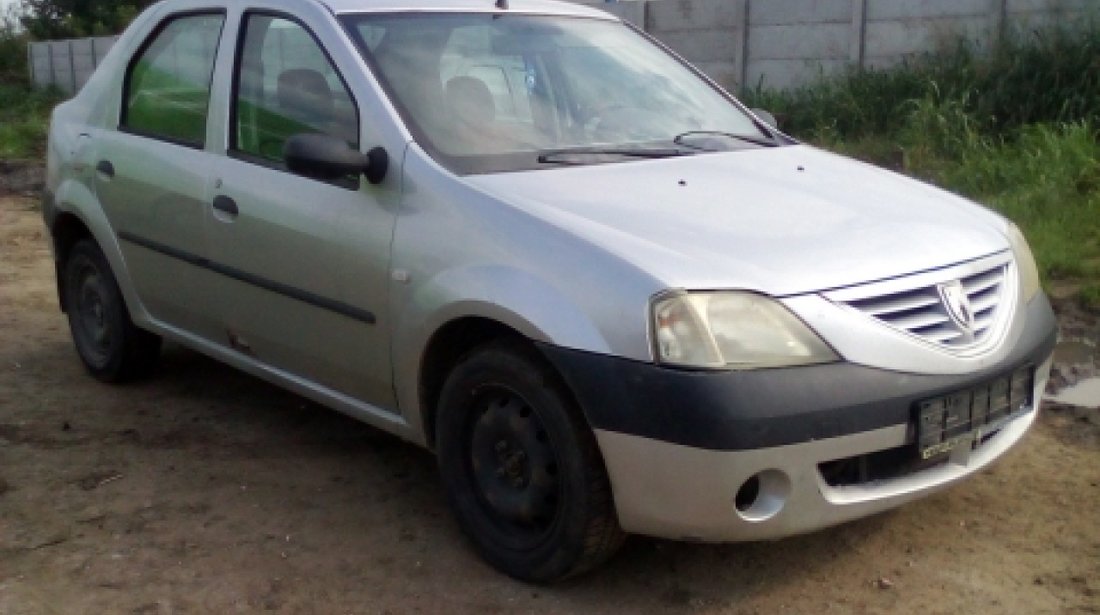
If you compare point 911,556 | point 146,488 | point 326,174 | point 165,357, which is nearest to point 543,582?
point 911,556

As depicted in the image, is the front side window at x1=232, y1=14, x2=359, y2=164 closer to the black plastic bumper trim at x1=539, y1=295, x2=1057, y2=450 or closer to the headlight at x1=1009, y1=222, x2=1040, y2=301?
the black plastic bumper trim at x1=539, y1=295, x2=1057, y2=450

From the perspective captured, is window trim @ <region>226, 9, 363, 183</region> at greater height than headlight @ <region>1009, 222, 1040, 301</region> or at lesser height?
greater

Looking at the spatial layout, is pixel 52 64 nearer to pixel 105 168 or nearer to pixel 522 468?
pixel 105 168

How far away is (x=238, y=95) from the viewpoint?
4.45m

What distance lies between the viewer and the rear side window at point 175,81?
15.2 ft

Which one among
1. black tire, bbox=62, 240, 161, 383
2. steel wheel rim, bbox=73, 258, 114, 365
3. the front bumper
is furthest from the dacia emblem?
steel wheel rim, bbox=73, 258, 114, 365

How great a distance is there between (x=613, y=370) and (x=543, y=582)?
75 cm

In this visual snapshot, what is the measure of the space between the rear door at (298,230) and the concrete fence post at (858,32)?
21.5ft

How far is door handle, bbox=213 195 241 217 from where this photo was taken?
425cm

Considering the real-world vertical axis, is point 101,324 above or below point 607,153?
below

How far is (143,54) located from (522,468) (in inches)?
109

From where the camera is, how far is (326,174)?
3.71 m

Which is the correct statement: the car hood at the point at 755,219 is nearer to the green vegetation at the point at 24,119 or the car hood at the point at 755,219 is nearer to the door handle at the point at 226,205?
the door handle at the point at 226,205

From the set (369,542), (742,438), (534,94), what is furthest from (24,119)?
(742,438)
